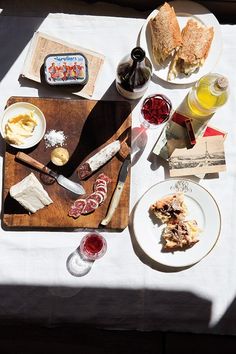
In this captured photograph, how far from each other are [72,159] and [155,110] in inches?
9.5

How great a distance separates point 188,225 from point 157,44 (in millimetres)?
450

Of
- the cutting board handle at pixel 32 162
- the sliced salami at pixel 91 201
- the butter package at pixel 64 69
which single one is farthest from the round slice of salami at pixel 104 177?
the butter package at pixel 64 69

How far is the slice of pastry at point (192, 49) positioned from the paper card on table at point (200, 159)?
18cm

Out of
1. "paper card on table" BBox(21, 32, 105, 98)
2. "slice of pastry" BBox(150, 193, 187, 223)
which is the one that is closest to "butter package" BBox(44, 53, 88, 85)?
"paper card on table" BBox(21, 32, 105, 98)

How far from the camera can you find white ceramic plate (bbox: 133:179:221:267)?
115 cm

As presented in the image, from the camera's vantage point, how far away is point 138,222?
1155mm

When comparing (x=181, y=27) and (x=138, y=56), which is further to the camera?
(x=181, y=27)

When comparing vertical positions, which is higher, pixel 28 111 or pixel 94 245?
pixel 28 111

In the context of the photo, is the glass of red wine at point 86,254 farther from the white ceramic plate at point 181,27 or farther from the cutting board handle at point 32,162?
the white ceramic plate at point 181,27

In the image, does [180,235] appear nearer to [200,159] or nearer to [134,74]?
[200,159]

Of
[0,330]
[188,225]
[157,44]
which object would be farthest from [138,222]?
[0,330]

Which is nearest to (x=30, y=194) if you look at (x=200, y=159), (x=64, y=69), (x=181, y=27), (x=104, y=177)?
(x=104, y=177)

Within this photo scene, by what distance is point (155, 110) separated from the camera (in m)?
1.16

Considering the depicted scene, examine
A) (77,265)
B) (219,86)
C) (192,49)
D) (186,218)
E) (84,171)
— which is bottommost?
(77,265)
